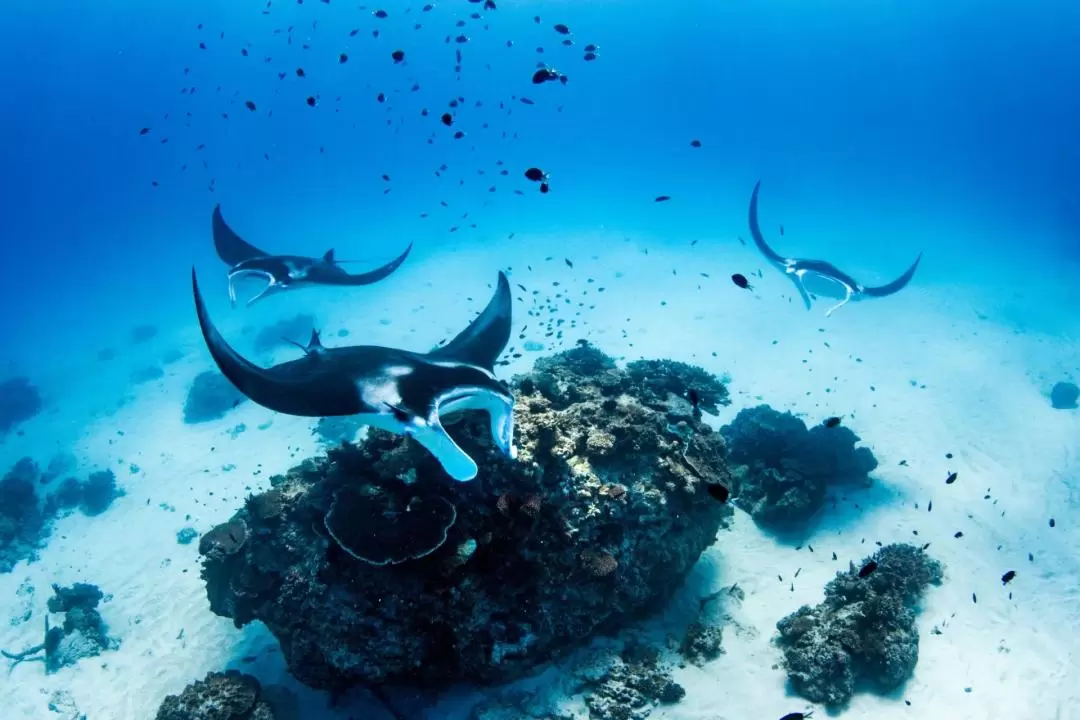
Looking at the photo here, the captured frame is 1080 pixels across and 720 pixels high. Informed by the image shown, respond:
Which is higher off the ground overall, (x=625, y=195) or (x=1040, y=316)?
(x=1040, y=316)

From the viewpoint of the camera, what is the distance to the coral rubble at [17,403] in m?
24.7

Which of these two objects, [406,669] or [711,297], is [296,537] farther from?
[711,297]

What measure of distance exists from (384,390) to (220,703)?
5.12 metres

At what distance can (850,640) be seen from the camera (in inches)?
271

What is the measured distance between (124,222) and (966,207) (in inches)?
5719

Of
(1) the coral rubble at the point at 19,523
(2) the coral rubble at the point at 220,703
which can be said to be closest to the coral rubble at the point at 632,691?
(2) the coral rubble at the point at 220,703

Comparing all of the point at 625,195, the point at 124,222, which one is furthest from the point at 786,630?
the point at 124,222

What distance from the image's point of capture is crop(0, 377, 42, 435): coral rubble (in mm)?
24656

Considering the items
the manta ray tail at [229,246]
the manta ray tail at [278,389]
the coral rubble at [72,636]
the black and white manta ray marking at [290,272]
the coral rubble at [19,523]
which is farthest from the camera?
the coral rubble at [19,523]

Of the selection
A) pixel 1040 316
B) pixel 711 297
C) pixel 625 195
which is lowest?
pixel 625 195

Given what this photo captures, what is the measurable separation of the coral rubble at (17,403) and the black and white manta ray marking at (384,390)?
2883 cm

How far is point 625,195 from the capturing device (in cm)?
6431

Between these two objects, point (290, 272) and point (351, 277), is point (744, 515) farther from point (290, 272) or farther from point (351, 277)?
point (290, 272)

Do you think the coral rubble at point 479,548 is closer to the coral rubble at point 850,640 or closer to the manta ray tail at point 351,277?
the coral rubble at point 850,640
